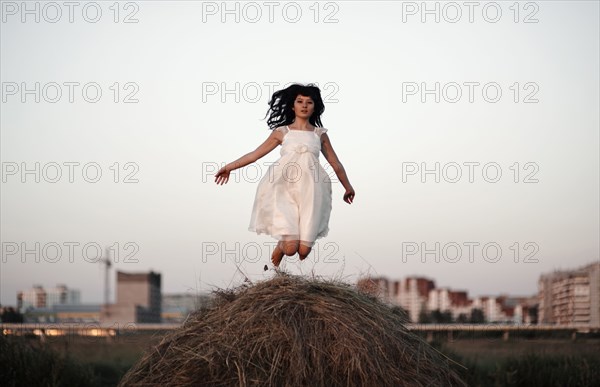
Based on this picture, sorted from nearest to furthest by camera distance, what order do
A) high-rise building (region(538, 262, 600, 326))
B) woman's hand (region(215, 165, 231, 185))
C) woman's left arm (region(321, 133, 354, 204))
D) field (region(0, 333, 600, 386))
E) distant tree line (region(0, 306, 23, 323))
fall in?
woman's hand (region(215, 165, 231, 185))
woman's left arm (region(321, 133, 354, 204))
field (region(0, 333, 600, 386))
distant tree line (region(0, 306, 23, 323))
high-rise building (region(538, 262, 600, 326))

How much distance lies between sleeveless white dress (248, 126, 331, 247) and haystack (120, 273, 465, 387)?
1485 mm

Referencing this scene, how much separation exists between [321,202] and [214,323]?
2.32m

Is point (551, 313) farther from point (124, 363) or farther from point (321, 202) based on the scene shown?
point (321, 202)

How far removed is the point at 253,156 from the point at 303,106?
2.46 ft

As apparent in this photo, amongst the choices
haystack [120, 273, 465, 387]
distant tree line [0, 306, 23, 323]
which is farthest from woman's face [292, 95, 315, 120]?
distant tree line [0, 306, 23, 323]

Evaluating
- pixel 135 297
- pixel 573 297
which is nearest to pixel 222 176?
pixel 573 297

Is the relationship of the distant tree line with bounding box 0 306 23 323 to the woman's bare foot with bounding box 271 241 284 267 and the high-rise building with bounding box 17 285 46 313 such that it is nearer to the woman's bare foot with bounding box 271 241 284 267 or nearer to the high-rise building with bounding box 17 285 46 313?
the high-rise building with bounding box 17 285 46 313

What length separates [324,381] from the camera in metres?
7.18

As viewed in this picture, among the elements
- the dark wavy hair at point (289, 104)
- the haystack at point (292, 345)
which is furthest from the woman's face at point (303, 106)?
the haystack at point (292, 345)

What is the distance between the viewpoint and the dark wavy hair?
→ 9.99 metres

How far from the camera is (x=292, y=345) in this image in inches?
285

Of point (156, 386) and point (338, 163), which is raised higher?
point (338, 163)

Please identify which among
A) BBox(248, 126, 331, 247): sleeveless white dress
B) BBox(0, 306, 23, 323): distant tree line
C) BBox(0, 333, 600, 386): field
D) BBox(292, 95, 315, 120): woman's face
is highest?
BBox(292, 95, 315, 120): woman's face

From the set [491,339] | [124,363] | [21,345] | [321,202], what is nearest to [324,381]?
[321,202]
